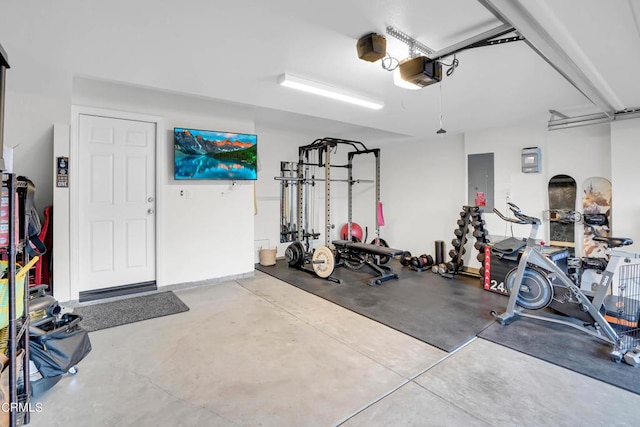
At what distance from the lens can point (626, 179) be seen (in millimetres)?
3928

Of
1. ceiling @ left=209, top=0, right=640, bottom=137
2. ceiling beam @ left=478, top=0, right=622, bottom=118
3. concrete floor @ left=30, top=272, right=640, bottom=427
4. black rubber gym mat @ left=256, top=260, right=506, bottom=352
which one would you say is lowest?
concrete floor @ left=30, top=272, right=640, bottom=427

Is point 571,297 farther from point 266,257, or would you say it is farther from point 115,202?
point 115,202

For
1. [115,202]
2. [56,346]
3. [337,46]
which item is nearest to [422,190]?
[337,46]

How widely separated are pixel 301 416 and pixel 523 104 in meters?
4.03

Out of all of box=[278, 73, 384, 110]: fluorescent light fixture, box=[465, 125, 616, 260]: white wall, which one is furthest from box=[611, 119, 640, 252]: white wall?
box=[278, 73, 384, 110]: fluorescent light fixture

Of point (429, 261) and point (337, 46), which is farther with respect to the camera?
point (429, 261)

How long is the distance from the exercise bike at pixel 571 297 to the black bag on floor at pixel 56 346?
373cm

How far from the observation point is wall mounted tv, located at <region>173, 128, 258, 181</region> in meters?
4.27

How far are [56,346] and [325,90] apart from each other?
3.02 metres

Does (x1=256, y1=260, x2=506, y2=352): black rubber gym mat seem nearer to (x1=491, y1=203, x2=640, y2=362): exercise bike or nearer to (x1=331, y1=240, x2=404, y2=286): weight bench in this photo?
(x1=331, y1=240, x2=404, y2=286): weight bench

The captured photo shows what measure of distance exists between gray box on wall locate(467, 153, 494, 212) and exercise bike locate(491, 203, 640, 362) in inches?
80.3

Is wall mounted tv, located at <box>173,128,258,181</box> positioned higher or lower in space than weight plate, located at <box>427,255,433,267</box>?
higher

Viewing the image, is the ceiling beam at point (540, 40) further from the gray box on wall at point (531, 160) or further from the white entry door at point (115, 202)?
the white entry door at point (115, 202)

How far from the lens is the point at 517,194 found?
5020 millimetres
